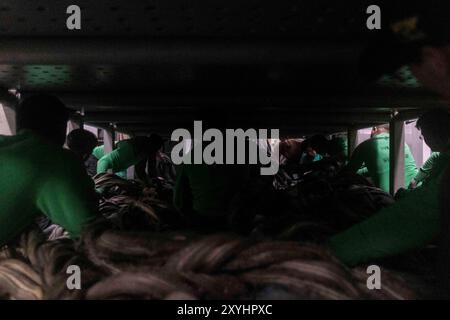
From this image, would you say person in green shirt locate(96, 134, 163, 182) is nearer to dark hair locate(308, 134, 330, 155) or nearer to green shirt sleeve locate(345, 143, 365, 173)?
dark hair locate(308, 134, 330, 155)

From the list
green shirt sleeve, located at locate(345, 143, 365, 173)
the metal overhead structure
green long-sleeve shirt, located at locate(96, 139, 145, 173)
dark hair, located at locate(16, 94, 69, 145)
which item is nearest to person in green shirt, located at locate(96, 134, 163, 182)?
green long-sleeve shirt, located at locate(96, 139, 145, 173)

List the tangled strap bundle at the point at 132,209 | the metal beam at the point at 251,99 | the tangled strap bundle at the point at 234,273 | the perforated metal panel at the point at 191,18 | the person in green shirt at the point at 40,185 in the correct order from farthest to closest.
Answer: the metal beam at the point at 251,99
the tangled strap bundle at the point at 132,209
the person in green shirt at the point at 40,185
the perforated metal panel at the point at 191,18
the tangled strap bundle at the point at 234,273

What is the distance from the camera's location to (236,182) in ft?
4.70

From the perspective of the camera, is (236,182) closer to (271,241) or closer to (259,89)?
(259,89)

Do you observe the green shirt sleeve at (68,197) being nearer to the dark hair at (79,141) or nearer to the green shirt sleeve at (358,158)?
the dark hair at (79,141)

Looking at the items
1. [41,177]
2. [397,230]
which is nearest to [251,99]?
[41,177]

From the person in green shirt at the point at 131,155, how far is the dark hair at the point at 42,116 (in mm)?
877

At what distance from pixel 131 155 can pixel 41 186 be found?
1102 mm

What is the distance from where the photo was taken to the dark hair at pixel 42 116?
0.87 meters

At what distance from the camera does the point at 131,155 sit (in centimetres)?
185

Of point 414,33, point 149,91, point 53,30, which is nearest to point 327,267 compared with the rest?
point 414,33

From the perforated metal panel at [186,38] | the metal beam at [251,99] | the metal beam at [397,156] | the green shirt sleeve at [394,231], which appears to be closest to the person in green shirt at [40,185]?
the perforated metal panel at [186,38]

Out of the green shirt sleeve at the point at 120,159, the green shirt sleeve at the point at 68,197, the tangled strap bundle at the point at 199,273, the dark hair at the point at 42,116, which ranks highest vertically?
the dark hair at the point at 42,116

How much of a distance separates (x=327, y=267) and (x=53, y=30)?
45 centimetres
